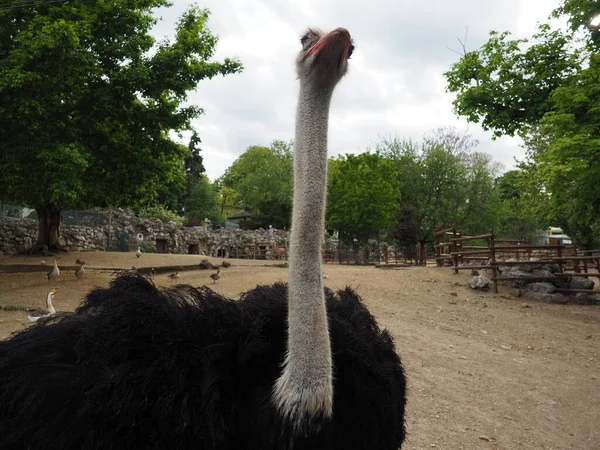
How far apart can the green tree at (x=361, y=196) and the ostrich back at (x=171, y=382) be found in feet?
75.0

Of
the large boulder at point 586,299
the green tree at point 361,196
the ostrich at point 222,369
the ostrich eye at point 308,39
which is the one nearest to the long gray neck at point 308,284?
the ostrich at point 222,369

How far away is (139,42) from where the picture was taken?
9.69m

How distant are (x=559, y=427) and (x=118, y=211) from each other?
72.4 feet

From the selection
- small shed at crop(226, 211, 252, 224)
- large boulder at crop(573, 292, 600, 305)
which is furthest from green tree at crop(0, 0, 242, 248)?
small shed at crop(226, 211, 252, 224)

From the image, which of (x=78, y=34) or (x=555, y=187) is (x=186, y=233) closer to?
(x=78, y=34)

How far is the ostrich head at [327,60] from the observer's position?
→ 1.99 meters

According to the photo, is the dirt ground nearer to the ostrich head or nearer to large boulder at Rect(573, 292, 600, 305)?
large boulder at Rect(573, 292, 600, 305)

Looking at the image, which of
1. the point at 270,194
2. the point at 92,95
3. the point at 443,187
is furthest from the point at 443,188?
the point at 92,95

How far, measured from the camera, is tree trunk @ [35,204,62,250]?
49.7ft

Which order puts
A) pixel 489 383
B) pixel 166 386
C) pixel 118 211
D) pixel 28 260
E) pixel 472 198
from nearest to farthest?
pixel 166 386 → pixel 489 383 → pixel 28 260 → pixel 118 211 → pixel 472 198

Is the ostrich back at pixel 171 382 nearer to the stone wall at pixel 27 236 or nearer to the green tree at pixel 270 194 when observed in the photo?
the stone wall at pixel 27 236

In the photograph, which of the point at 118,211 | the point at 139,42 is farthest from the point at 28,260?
the point at 118,211

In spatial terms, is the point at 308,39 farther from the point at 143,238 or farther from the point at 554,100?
the point at 143,238

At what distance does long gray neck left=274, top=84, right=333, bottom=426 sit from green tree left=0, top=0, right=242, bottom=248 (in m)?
7.09
